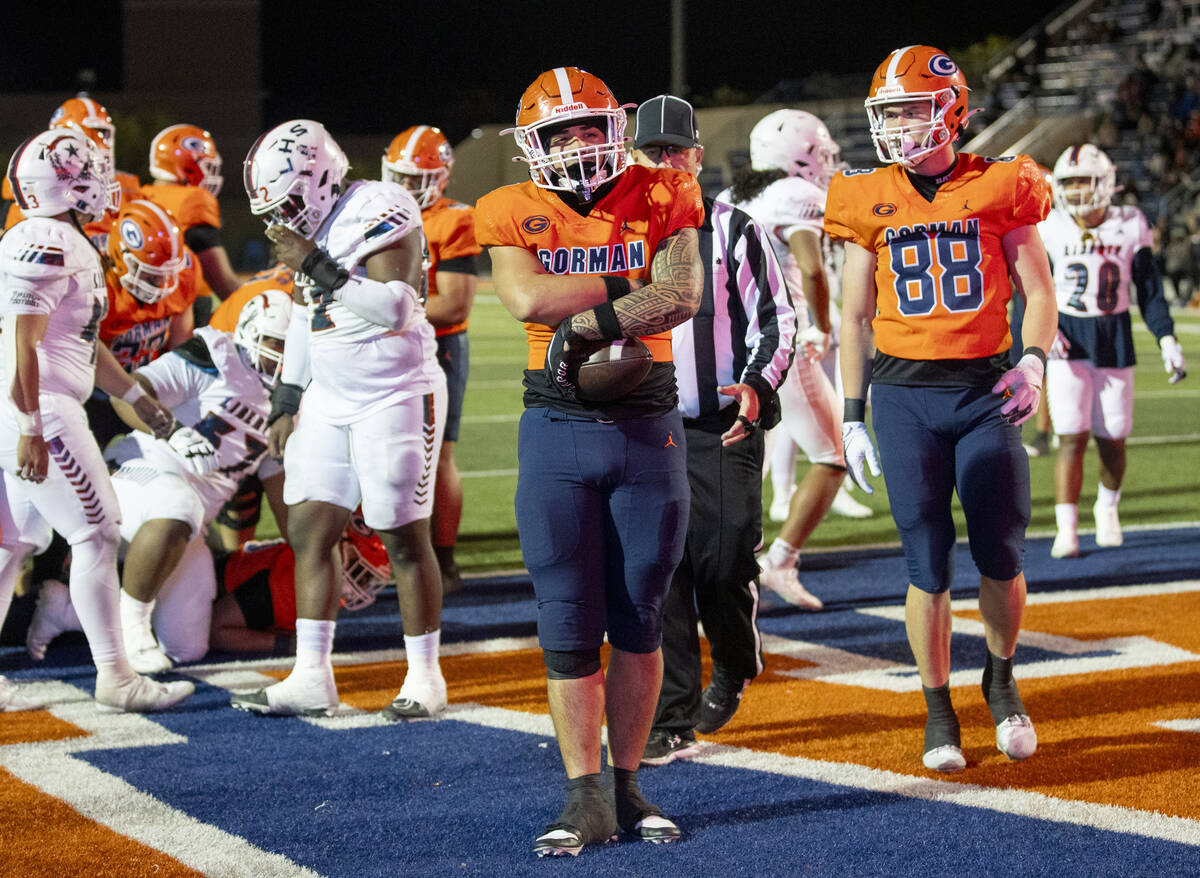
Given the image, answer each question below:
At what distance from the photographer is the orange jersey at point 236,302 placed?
5.67 m

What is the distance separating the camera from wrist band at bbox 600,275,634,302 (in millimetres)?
3410

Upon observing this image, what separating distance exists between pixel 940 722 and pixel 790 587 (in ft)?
7.21

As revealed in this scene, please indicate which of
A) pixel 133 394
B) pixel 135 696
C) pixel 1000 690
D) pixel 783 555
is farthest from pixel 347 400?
pixel 783 555

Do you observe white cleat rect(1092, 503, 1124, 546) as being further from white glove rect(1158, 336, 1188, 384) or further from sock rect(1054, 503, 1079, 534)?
white glove rect(1158, 336, 1188, 384)

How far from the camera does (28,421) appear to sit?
4.56 metres

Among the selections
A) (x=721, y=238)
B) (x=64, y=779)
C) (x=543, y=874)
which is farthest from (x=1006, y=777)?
(x=64, y=779)

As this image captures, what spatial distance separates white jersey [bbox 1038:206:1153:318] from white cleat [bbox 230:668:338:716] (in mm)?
4368

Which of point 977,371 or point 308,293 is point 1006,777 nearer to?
point 977,371

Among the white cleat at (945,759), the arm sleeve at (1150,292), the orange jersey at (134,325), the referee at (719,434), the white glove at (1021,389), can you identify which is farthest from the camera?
the arm sleeve at (1150,292)

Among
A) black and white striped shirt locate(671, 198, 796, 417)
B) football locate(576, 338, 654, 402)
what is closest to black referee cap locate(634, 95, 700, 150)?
black and white striped shirt locate(671, 198, 796, 417)

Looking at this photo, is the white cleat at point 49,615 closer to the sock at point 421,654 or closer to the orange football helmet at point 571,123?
the sock at point 421,654

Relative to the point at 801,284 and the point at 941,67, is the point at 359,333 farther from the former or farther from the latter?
the point at 801,284

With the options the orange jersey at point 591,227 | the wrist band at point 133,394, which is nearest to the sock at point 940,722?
the orange jersey at point 591,227

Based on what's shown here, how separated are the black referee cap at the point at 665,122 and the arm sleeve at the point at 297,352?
122 centimetres
